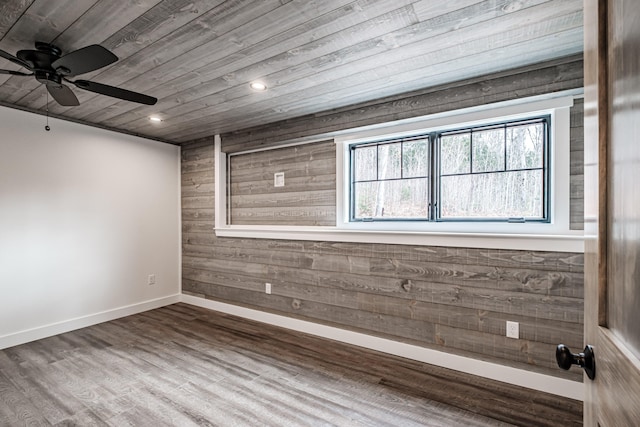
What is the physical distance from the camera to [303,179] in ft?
11.7

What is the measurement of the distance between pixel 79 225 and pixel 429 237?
147 inches

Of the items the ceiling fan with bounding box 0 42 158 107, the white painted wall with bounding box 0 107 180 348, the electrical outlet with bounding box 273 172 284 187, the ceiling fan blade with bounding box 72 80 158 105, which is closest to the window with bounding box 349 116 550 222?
the electrical outlet with bounding box 273 172 284 187

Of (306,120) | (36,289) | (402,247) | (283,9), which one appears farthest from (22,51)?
(402,247)

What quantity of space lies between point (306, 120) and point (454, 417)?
9.31 ft

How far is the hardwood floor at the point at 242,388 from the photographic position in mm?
2004

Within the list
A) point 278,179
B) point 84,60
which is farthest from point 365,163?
point 84,60

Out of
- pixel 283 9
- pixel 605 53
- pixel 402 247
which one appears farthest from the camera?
pixel 402 247

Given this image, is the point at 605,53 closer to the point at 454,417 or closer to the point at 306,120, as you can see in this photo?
the point at 454,417

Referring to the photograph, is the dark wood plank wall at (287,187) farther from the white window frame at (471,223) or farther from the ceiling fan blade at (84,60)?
the ceiling fan blade at (84,60)

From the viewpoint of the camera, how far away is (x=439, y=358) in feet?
8.70

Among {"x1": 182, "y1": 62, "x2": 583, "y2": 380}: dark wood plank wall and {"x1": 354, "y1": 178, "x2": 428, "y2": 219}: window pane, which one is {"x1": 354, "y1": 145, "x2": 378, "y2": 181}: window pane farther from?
{"x1": 182, "y1": 62, "x2": 583, "y2": 380}: dark wood plank wall

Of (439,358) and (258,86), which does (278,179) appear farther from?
(439,358)

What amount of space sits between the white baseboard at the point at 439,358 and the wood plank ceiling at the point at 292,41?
221 cm

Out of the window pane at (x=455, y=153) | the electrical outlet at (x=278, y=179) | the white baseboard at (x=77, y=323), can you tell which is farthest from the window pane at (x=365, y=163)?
the white baseboard at (x=77, y=323)
